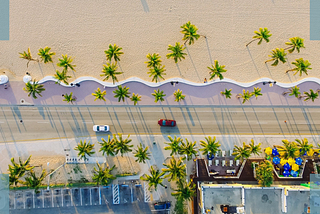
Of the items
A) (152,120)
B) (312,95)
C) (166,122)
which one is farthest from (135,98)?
(312,95)

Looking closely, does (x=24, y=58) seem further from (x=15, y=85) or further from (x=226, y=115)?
(x=226, y=115)

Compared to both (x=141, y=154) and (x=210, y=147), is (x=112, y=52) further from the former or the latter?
(x=210, y=147)

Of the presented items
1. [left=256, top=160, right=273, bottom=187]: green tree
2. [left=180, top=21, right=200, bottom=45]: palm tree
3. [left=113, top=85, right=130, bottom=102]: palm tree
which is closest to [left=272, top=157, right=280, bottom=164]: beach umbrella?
[left=256, top=160, right=273, bottom=187]: green tree

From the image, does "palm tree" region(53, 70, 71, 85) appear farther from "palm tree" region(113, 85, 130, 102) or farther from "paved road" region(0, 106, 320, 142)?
"palm tree" region(113, 85, 130, 102)

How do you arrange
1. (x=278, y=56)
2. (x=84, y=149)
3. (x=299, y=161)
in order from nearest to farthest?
(x=84, y=149), (x=278, y=56), (x=299, y=161)

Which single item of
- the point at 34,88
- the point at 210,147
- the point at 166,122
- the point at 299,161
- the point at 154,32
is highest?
the point at 154,32

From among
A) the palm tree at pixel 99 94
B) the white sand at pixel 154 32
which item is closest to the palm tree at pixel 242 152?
the white sand at pixel 154 32

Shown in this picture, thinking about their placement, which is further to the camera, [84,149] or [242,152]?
[242,152]
